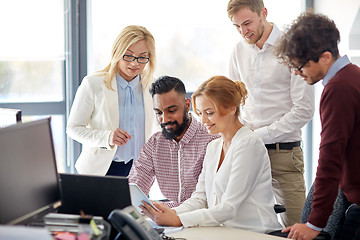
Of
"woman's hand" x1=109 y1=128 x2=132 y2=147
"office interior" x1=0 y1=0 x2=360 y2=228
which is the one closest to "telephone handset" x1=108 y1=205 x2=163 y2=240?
"woman's hand" x1=109 y1=128 x2=132 y2=147

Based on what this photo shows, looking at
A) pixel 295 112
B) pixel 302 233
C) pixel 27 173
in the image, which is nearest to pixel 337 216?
pixel 302 233

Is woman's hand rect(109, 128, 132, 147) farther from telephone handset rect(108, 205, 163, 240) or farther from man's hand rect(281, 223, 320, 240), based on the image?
telephone handset rect(108, 205, 163, 240)

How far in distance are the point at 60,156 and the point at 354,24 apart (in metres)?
2.41

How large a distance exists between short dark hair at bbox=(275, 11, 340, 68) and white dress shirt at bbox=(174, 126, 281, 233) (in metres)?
0.49

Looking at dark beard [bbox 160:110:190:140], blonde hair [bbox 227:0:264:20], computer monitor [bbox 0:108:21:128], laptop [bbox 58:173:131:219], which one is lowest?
laptop [bbox 58:173:131:219]

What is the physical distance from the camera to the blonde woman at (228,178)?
219cm


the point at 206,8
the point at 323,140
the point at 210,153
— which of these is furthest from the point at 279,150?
the point at 206,8

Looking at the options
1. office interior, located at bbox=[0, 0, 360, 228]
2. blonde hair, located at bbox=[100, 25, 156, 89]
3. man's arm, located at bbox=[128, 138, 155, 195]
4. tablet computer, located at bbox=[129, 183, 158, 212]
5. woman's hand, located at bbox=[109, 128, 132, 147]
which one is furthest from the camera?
office interior, located at bbox=[0, 0, 360, 228]

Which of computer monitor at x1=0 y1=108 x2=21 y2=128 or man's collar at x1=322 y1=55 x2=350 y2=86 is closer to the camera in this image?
man's collar at x1=322 y1=55 x2=350 y2=86

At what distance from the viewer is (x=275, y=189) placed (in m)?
3.02

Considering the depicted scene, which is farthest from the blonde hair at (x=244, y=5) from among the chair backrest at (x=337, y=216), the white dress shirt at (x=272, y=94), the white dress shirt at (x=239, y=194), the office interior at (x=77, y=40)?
the office interior at (x=77, y=40)

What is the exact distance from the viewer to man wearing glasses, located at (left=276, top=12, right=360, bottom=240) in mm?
1871

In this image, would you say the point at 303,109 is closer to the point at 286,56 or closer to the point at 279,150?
the point at 279,150

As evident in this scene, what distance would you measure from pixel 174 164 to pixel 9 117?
86 centimetres
